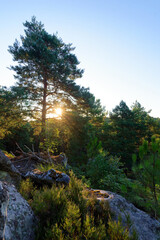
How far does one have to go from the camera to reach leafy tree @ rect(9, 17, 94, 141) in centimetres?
1176

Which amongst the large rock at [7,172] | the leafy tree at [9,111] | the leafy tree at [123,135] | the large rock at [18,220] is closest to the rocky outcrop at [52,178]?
the large rock at [7,172]

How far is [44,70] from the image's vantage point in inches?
488

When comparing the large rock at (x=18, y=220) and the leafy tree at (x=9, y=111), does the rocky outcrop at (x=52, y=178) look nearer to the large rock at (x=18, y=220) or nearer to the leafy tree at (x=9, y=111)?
the large rock at (x=18, y=220)

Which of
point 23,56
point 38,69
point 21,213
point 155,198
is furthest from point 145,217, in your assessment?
point 23,56

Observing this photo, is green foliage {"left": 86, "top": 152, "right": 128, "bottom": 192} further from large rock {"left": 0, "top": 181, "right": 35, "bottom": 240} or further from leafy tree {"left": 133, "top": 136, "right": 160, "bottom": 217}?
large rock {"left": 0, "top": 181, "right": 35, "bottom": 240}

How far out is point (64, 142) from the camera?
13.3m

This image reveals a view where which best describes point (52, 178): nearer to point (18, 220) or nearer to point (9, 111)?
point (18, 220)

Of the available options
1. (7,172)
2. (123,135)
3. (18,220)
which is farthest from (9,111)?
(123,135)

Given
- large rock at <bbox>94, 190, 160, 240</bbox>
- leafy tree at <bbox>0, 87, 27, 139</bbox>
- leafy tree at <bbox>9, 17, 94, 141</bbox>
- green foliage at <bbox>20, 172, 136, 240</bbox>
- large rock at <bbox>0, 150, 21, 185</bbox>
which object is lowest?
large rock at <bbox>94, 190, 160, 240</bbox>

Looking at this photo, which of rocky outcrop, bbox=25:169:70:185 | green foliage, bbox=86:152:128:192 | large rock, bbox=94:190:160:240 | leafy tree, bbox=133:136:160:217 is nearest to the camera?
large rock, bbox=94:190:160:240

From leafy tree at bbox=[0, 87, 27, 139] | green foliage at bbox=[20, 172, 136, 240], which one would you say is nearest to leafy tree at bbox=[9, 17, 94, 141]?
leafy tree at bbox=[0, 87, 27, 139]

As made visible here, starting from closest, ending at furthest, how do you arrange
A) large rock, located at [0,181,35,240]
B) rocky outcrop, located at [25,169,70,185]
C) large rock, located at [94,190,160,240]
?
large rock, located at [0,181,35,240]
large rock, located at [94,190,160,240]
rocky outcrop, located at [25,169,70,185]

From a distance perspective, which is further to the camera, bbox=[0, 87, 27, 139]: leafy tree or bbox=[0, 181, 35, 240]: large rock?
bbox=[0, 87, 27, 139]: leafy tree

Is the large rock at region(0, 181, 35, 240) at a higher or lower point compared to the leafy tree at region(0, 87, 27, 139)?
lower
